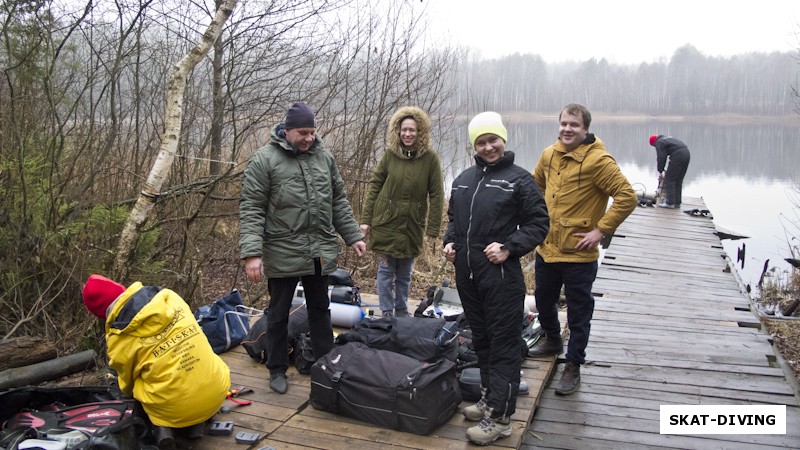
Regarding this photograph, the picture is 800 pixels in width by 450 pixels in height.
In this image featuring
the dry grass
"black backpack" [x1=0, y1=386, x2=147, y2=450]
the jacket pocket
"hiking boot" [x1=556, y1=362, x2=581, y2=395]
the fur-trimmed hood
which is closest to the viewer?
"black backpack" [x1=0, y1=386, x2=147, y2=450]

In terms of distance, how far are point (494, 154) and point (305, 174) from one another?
3.65 feet

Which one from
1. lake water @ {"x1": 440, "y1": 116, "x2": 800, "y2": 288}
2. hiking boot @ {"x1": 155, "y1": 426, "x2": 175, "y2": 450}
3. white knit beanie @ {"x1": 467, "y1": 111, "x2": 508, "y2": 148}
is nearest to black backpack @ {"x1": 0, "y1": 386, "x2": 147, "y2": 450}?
hiking boot @ {"x1": 155, "y1": 426, "x2": 175, "y2": 450}

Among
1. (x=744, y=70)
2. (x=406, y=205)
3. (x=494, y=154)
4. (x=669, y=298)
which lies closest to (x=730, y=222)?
(x=669, y=298)

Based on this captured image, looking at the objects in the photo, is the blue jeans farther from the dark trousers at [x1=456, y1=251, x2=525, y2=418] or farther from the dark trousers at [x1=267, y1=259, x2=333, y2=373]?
the dark trousers at [x1=456, y1=251, x2=525, y2=418]

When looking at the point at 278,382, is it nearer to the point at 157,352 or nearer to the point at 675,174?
the point at 157,352

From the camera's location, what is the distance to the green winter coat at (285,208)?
360 cm

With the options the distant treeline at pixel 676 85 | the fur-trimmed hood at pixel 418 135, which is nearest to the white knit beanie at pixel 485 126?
the fur-trimmed hood at pixel 418 135

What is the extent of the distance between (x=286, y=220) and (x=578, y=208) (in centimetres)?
174

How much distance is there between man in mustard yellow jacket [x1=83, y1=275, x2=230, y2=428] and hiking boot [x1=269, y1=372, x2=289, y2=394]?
2.05 feet

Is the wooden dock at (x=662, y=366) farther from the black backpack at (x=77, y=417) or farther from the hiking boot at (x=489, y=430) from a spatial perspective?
the black backpack at (x=77, y=417)

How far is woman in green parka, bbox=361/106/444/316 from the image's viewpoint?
4.63 metres

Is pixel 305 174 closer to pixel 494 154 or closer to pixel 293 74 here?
pixel 494 154

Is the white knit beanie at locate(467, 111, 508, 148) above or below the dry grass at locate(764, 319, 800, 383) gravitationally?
above

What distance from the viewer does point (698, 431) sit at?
3672 millimetres
